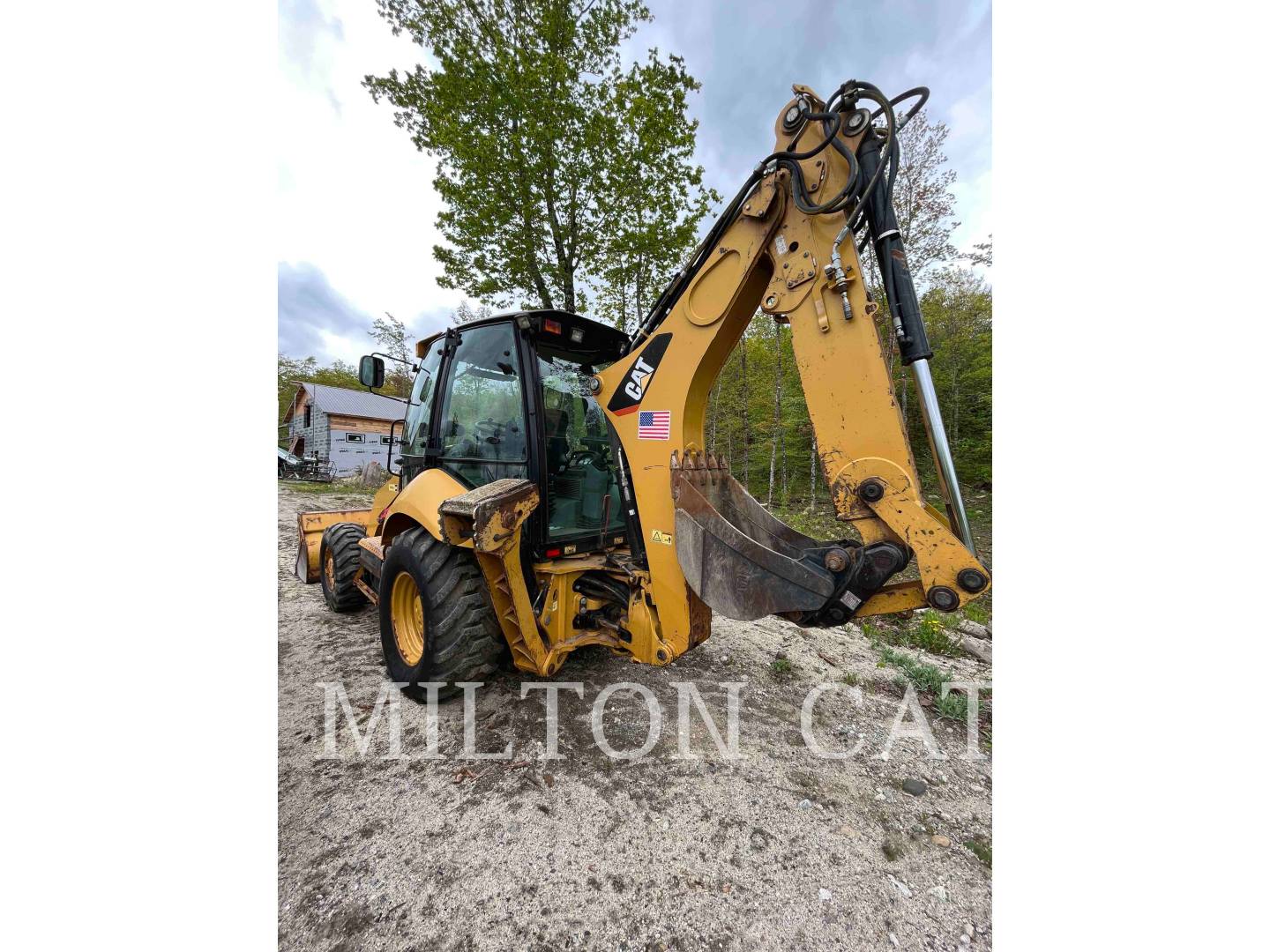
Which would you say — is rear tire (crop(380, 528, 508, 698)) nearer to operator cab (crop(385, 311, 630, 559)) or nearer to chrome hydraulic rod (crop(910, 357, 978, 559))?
operator cab (crop(385, 311, 630, 559))

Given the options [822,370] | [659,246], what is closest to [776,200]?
[822,370]

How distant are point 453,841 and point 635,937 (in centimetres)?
83

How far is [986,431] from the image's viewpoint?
15164 millimetres

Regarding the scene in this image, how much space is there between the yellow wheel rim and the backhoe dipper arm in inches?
69.1

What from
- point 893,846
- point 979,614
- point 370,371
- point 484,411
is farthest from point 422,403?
point 979,614

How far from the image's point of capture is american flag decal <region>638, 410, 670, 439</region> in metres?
2.21

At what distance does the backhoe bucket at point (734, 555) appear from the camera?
1799 millimetres

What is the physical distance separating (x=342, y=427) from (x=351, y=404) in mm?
2038

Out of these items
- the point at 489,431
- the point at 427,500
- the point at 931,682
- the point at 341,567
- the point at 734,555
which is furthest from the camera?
the point at 341,567

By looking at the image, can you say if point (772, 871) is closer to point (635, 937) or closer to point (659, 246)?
point (635, 937)

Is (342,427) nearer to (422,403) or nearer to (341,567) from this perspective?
(341,567)

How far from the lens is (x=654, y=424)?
88.4 inches

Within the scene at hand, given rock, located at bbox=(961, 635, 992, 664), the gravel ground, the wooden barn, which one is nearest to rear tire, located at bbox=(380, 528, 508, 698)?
the gravel ground

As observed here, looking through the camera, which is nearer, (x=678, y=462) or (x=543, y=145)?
(x=678, y=462)
